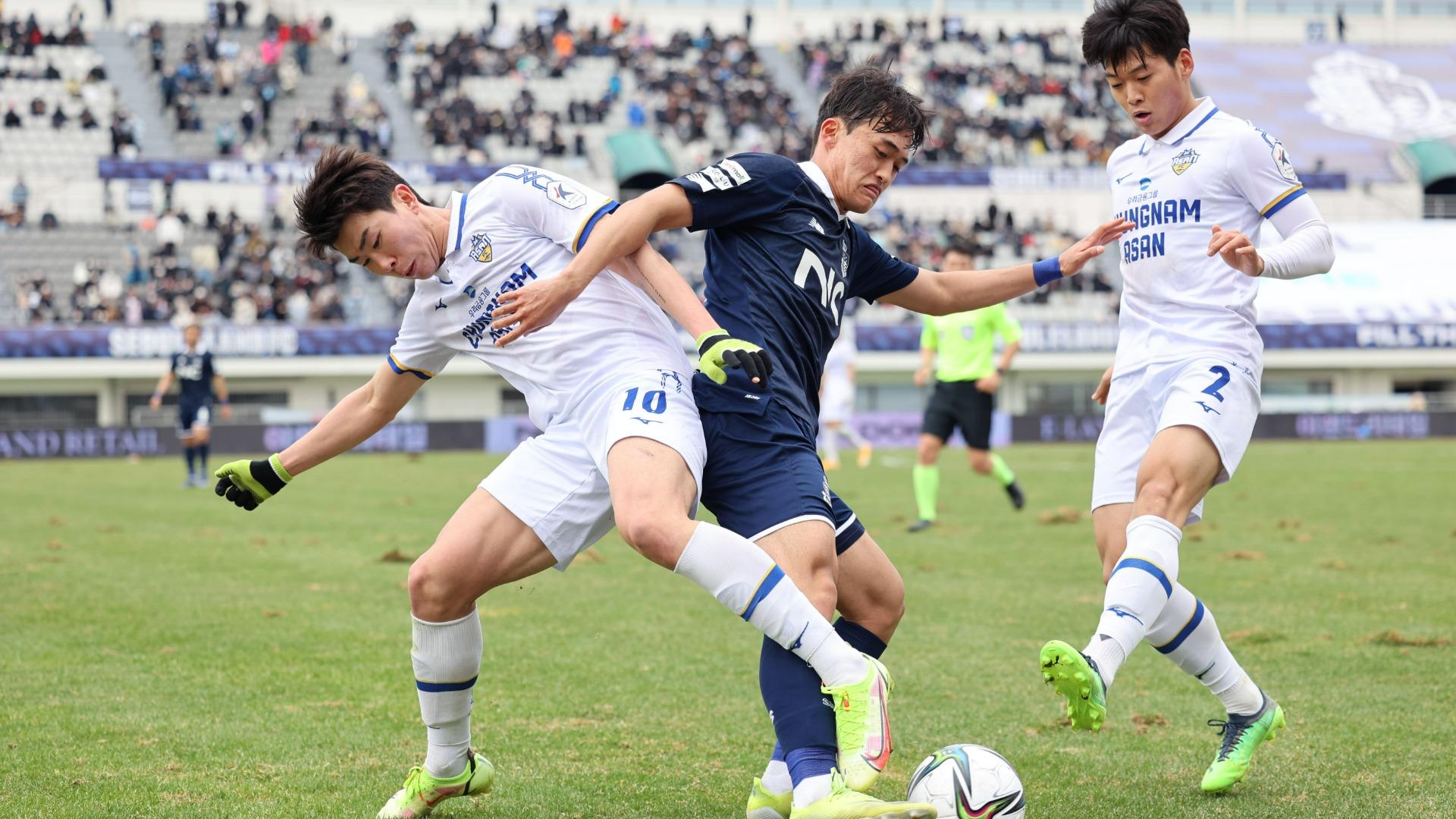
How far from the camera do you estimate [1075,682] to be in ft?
12.9

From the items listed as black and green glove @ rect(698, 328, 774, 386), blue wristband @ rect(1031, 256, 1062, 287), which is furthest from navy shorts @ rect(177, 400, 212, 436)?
black and green glove @ rect(698, 328, 774, 386)

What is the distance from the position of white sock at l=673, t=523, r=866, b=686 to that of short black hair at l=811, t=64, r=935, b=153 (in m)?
1.40

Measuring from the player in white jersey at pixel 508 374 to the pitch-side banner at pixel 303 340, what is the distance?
92.7 feet

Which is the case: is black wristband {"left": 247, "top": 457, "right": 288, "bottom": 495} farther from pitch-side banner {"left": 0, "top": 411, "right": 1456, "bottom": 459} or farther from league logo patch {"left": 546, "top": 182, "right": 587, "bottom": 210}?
pitch-side banner {"left": 0, "top": 411, "right": 1456, "bottom": 459}

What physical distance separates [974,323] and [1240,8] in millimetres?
45538

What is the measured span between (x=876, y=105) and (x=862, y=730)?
1858 mm

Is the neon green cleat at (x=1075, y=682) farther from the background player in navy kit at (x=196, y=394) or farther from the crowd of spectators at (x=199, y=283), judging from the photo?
the crowd of spectators at (x=199, y=283)

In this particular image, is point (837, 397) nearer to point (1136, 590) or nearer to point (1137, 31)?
point (1137, 31)

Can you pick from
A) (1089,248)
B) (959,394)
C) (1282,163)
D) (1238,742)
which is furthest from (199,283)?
(1238,742)

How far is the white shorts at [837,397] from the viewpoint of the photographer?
885 inches

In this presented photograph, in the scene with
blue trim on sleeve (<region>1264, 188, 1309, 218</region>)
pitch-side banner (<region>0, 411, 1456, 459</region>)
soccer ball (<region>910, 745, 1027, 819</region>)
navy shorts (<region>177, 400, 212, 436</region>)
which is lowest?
pitch-side banner (<region>0, 411, 1456, 459</region>)

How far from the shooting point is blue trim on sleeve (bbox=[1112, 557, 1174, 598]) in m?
4.36

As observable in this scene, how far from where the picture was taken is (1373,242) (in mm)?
40469

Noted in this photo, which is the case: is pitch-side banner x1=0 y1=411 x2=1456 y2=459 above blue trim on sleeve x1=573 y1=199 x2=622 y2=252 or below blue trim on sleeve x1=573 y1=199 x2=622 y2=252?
below
